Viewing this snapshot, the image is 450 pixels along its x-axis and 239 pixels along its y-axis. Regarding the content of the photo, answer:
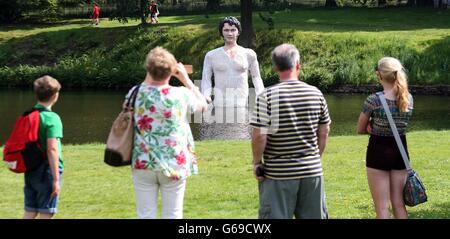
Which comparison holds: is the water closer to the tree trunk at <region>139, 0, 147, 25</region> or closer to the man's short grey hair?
the tree trunk at <region>139, 0, 147, 25</region>

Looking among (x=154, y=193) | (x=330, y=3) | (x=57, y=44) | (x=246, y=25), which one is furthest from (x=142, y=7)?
(x=154, y=193)

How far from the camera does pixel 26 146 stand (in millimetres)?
6773

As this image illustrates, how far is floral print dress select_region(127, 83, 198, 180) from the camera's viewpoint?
6363 mm

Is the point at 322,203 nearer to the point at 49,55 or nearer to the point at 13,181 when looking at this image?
the point at 13,181

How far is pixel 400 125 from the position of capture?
23.9 feet

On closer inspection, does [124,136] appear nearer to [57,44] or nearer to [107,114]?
[107,114]

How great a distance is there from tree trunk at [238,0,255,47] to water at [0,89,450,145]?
753 centimetres

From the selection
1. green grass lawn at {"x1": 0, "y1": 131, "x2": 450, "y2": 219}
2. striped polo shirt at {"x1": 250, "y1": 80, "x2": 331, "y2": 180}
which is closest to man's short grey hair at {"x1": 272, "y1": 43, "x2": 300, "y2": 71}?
striped polo shirt at {"x1": 250, "y1": 80, "x2": 331, "y2": 180}

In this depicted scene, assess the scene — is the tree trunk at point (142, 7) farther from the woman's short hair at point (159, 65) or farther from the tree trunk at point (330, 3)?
the woman's short hair at point (159, 65)

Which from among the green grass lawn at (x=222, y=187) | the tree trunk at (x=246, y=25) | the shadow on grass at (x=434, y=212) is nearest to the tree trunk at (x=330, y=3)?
the tree trunk at (x=246, y=25)

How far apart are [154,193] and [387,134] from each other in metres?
2.37

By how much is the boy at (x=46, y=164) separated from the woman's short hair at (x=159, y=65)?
975 mm

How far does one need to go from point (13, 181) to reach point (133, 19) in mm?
38794

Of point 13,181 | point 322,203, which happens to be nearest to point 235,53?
point 322,203
